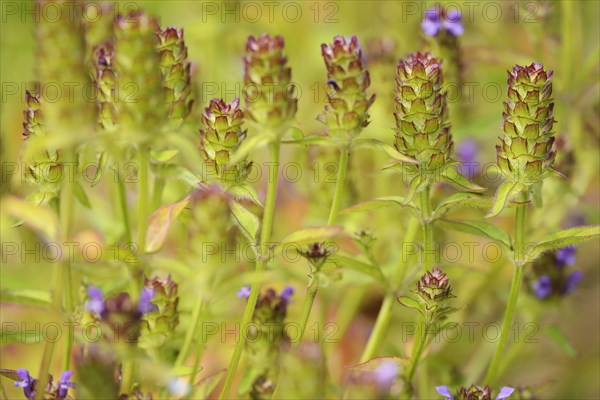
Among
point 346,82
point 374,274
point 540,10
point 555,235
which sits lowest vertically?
point 374,274

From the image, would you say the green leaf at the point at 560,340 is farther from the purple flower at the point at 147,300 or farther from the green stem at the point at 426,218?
the purple flower at the point at 147,300

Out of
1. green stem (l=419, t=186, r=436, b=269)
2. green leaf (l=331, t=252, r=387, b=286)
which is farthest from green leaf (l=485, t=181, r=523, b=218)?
green leaf (l=331, t=252, r=387, b=286)

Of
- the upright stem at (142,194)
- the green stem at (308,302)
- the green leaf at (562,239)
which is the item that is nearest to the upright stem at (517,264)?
the green leaf at (562,239)

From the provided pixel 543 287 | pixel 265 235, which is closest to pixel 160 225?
pixel 265 235

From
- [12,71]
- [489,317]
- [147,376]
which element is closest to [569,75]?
[489,317]

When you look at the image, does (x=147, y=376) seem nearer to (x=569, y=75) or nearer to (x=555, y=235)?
(x=555, y=235)

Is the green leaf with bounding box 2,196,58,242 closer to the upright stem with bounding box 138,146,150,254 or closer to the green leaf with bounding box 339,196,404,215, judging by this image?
the upright stem with bounding box 138,146,150,254

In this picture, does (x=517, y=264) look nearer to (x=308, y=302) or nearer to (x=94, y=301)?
(x=308, y=302)
